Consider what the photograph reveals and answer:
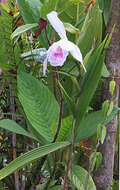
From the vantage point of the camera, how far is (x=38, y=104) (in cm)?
55

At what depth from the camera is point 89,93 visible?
0.42 metres

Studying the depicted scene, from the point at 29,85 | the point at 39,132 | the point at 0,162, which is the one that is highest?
the point at 29,85

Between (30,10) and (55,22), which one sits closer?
(55,22)

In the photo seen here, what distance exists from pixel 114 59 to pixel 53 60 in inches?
10.6

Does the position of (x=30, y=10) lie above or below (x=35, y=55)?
above

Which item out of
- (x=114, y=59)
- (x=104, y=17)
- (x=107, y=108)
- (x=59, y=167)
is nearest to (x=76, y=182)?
(x=59, y=167)

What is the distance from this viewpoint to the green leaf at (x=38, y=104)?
53 centimetres

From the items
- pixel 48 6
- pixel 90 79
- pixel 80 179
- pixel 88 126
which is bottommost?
pixel 80 179

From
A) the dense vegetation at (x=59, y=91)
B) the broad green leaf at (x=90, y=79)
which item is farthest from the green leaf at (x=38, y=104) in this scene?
the broad green leaf at (x=90, y=79)

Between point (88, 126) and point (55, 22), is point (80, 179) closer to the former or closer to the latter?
point (88, 126)

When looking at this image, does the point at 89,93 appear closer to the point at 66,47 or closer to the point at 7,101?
the point at 66,47

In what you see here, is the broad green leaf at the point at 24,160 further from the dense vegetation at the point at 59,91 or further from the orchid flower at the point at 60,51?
the orchid flower at the point at 60,51

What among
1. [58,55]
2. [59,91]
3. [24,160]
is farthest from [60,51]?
[24,160]

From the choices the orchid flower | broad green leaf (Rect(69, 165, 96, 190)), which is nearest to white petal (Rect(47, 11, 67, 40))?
the orchid flower
